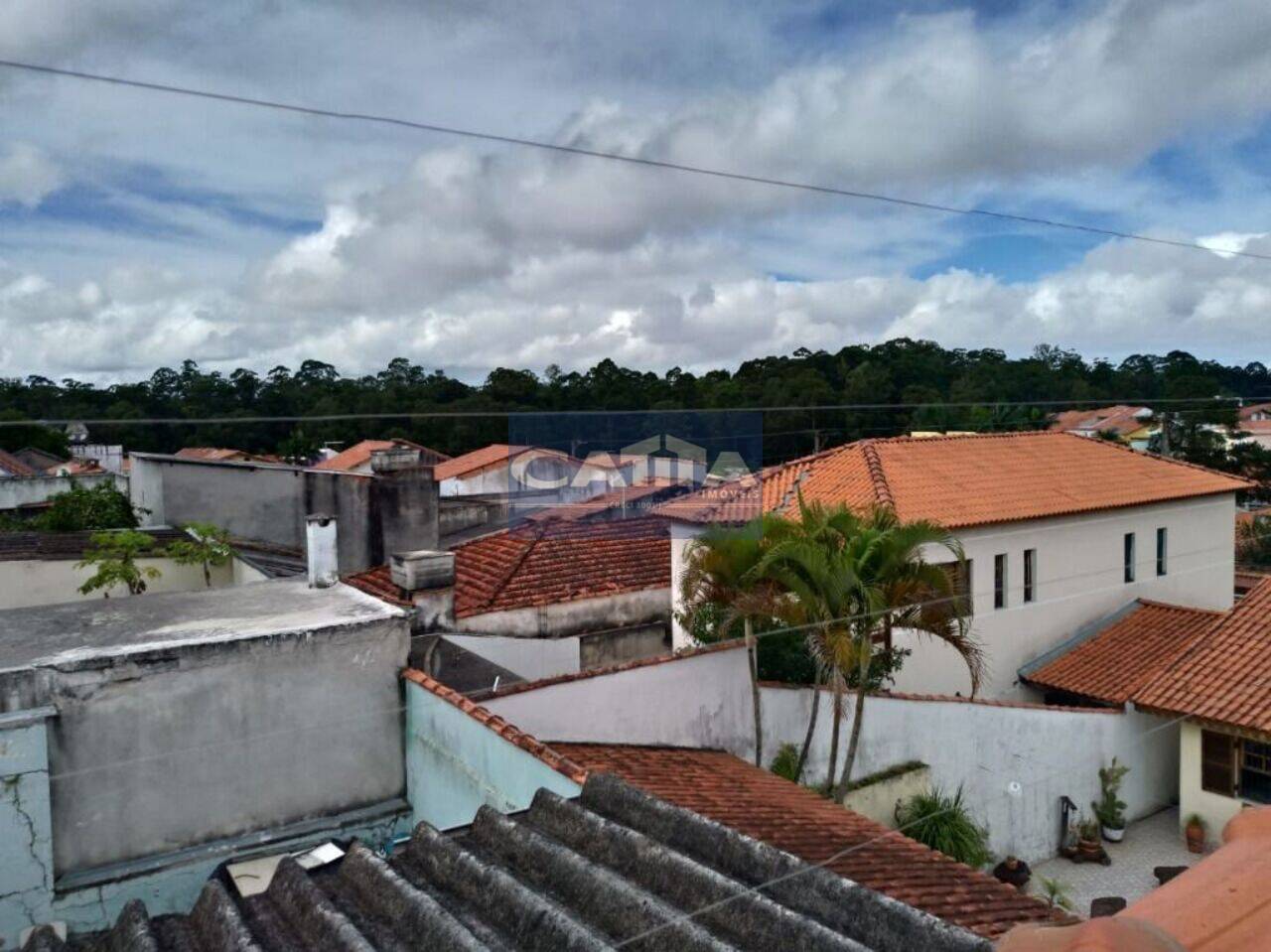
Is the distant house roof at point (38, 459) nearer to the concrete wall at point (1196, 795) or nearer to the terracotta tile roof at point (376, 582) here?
the terracotta tile roof at point (376, 582)

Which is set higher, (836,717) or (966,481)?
(966,481)

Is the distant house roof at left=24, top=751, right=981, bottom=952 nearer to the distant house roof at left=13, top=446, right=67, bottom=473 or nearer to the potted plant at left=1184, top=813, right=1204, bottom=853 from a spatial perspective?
the potted plant at left=1184, top=813, right=1204, bottom=853

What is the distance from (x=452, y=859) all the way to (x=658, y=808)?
3.56ft

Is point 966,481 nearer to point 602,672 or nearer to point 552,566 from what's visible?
point 552,566

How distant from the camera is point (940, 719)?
11.2 meters

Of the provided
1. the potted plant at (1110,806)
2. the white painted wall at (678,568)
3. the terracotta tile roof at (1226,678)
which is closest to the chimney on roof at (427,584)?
the white painted wall at (678,568)

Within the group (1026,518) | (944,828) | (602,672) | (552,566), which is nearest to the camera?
(602,672)

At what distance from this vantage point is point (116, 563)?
14266mm

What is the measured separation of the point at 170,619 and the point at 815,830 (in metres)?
5.77

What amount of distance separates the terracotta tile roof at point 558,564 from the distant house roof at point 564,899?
7.39 metres

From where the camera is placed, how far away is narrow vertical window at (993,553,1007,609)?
54.9 feet


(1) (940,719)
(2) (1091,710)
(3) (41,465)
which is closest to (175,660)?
(1) (940,719)

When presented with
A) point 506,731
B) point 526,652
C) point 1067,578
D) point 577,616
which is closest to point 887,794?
point 526,652

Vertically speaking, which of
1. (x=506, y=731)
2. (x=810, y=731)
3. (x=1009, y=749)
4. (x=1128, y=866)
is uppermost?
(x=506, y=731)
